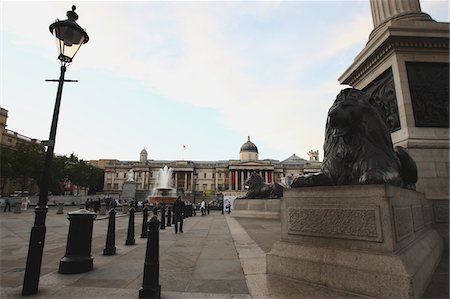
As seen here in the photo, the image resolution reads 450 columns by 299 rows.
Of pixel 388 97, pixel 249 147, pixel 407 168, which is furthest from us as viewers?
pixel 249 147

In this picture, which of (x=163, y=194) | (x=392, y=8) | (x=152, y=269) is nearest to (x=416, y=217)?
(x=152, y=269)

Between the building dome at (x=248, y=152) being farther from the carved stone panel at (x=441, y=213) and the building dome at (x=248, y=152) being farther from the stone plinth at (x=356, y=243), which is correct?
the stone plinth at (x=356, y=243)

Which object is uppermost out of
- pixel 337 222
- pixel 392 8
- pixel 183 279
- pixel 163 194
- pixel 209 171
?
pixel 209 171

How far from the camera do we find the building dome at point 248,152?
110738mm

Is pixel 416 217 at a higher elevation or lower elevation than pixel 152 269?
higher

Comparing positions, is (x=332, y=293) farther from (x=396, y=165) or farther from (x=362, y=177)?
(x=396, y=165)

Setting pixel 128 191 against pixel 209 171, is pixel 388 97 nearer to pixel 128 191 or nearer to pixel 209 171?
pixel 128 191

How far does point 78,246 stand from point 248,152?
10660cm

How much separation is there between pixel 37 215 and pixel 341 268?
13.7ft

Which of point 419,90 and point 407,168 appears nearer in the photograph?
point 407,168

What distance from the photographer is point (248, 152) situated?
11100 centimetres

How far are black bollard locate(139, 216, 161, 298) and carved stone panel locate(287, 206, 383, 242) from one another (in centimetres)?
207

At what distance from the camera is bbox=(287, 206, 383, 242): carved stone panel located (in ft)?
11.2

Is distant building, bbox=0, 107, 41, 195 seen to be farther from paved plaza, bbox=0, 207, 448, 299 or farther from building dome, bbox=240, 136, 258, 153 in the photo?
building dome, bbox=240, 136, 258, 153
